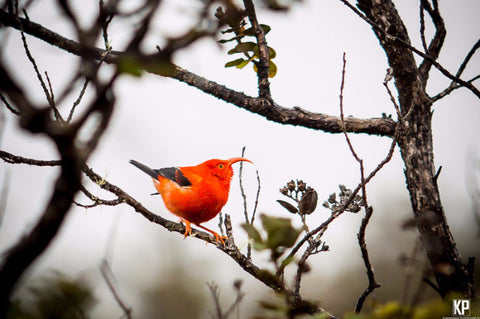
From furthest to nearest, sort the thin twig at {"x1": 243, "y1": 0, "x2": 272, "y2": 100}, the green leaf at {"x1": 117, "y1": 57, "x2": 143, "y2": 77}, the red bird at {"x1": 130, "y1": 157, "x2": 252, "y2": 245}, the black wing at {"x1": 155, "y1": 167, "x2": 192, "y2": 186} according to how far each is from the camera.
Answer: the black wing at {"x1": 155, "y1": 167, "x2": 192, "y2": 186}
the red bird at {"x1": 130, "y1": 157, "x2": 252, "y2": 245}
the thin twig at {"x1": 243, "y1": 0, "x2": 272, "y2": 100}
the green leaf at {"x1": 117, "y1": 57, "x2": 143, "y2": 77}

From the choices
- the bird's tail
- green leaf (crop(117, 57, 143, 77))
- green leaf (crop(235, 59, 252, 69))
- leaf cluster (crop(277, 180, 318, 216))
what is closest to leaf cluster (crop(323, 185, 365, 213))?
leaf cluster (crop(277, 180, 318, 216))

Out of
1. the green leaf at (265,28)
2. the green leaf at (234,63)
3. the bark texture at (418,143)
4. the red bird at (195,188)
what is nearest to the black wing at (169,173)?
the red bird at (195,188)

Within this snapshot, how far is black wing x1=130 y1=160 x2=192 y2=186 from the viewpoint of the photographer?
5034mm

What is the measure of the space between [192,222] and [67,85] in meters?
4.16

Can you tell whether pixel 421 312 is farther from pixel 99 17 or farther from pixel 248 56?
pixel 248 56

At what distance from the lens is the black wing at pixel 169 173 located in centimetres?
503

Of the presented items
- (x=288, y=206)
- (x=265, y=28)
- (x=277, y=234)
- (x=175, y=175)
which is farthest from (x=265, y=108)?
(x=175, y=175)

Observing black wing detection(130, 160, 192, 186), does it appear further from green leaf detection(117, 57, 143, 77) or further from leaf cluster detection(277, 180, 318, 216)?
green leaf detection(117, 57, 143, 77)

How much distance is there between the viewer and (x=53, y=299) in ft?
4.07

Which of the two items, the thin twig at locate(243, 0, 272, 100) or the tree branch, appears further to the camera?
the thin twig at locate(243, 0, 272, 100)

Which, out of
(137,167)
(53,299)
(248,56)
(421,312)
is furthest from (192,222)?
(421,312)

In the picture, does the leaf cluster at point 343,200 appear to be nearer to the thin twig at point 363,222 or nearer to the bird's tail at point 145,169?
the thin twig at point 363,222

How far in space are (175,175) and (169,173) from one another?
185 mm

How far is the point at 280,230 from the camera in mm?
1186
